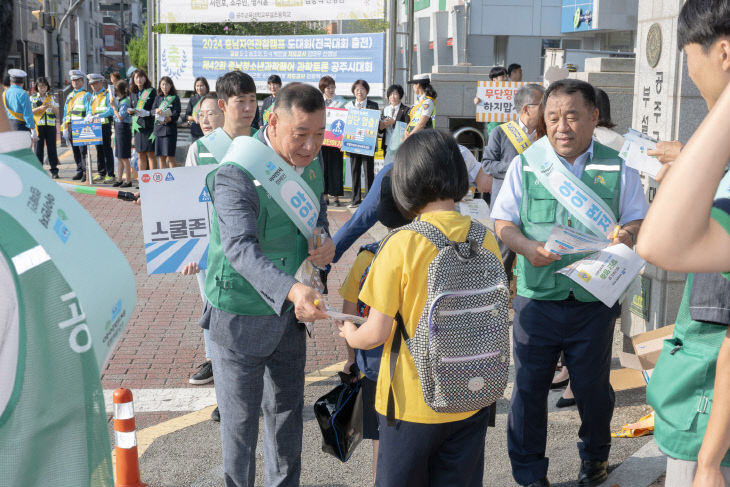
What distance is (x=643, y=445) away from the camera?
4.20m

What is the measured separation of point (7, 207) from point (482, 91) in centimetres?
1096

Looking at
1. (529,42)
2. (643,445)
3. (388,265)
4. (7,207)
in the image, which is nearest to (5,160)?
(7,207)

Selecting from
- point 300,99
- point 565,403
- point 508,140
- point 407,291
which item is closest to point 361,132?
point 508,140

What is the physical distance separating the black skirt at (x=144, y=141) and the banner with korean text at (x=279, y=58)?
270 cm

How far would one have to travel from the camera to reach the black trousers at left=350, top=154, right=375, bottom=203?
12.7m

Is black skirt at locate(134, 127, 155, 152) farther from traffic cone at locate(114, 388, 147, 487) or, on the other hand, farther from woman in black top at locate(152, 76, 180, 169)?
traffic cone at locate(114, 388, 147, 487)

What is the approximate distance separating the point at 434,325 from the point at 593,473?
181 cm

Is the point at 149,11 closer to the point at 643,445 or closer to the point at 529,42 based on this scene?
the point at 643,445

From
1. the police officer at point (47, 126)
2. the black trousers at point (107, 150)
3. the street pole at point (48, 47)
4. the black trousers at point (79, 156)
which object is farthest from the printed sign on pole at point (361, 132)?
the street pole at point (48, 47)

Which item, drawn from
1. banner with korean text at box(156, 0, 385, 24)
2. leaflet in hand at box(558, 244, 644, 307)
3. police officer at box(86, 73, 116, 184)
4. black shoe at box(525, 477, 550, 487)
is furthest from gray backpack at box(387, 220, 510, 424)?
police officer at box(86, 73, 116, 184)

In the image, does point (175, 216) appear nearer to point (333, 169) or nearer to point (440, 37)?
point (333, 169)

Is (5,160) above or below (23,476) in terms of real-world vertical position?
above

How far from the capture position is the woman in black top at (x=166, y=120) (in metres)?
13.4

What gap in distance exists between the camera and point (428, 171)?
2.56 metres
